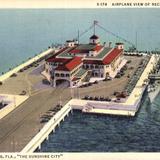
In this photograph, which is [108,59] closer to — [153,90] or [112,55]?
[112,55]

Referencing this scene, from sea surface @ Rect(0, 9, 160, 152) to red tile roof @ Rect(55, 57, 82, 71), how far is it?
575 mm

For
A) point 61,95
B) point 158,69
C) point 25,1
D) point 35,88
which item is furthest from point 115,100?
point 25,1

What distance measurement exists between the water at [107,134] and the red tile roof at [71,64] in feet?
3.44

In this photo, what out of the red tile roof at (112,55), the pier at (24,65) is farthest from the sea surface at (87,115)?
the red tile roof at (112,55)

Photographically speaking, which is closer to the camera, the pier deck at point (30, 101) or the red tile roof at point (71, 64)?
the pier deck at point (30, 101)

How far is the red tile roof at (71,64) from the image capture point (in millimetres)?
8313

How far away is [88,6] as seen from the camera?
17.2ft

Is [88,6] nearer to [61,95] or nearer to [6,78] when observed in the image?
[61,95]

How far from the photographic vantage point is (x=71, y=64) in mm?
8539

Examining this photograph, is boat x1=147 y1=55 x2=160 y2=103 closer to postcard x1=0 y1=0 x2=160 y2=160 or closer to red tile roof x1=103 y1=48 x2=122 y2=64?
postcard x1=0 y1=0 x2=160 y2=160

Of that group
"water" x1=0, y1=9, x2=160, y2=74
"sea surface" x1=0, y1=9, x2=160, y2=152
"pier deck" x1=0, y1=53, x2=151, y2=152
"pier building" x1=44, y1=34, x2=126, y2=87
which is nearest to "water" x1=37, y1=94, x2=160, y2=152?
"sea surface" x1=0, y1=9, x2=160, y2=152

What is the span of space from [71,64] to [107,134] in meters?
2.17

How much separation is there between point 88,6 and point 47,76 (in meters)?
3.84

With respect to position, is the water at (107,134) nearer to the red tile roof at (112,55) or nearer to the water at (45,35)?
the red tile roof at (112,55)
